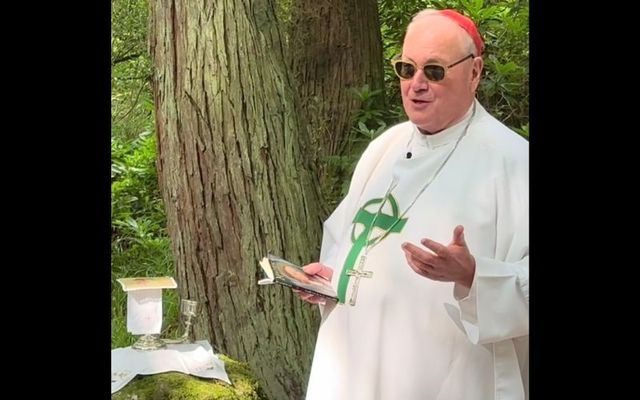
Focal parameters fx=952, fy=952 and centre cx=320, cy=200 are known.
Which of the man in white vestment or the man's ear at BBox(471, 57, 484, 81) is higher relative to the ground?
the man's ear at BBox(471, 57, 484, 81)

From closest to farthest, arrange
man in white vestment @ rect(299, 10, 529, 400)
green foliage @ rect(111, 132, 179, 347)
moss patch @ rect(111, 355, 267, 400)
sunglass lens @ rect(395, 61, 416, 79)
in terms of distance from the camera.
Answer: man in white vestment @ rect(299, 10, 529, 400)
sunglass lens @ rect(395, 61, 416, 79)
moss patch @ rect(111, 355, 267, 400)
green foliage @ rect(111, 132, 179, 347)

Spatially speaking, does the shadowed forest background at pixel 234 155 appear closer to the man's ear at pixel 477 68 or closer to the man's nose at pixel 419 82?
the man's nose at pixel 419 82

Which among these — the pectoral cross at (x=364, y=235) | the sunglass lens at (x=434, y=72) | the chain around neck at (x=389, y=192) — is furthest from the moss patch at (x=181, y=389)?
the sunglass lens at (x=434, y=72)

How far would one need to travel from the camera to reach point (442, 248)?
2.66 meters

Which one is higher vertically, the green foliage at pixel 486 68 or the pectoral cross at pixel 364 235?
the green foliage at pixel 486 68

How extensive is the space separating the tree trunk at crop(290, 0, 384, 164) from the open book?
380 mm

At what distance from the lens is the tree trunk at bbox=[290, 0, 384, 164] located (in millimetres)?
3010

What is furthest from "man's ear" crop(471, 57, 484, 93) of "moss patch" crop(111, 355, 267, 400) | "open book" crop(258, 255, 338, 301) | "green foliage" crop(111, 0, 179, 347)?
"moss patch" crop(111, 355, 267, 400)

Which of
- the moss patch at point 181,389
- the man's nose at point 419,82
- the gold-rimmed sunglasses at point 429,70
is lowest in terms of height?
the moss patch at point 181,389

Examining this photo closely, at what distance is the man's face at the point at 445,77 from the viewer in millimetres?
2756

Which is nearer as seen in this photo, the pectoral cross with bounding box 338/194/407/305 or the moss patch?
the pectoral cross with bounding box 338/194/407/305

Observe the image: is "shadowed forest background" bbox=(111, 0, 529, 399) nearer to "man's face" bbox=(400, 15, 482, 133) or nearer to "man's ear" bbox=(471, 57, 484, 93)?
"man's face" bbox=(400, 15, 482, 133)

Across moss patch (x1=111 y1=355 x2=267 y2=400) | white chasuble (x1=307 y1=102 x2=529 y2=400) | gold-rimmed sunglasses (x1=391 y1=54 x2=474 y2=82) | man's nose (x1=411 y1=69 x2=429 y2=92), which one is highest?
gold-rimmed sunglasses (x1=391 y1=54 x2=474 y2=82)

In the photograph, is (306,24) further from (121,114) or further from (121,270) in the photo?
(121,270)
